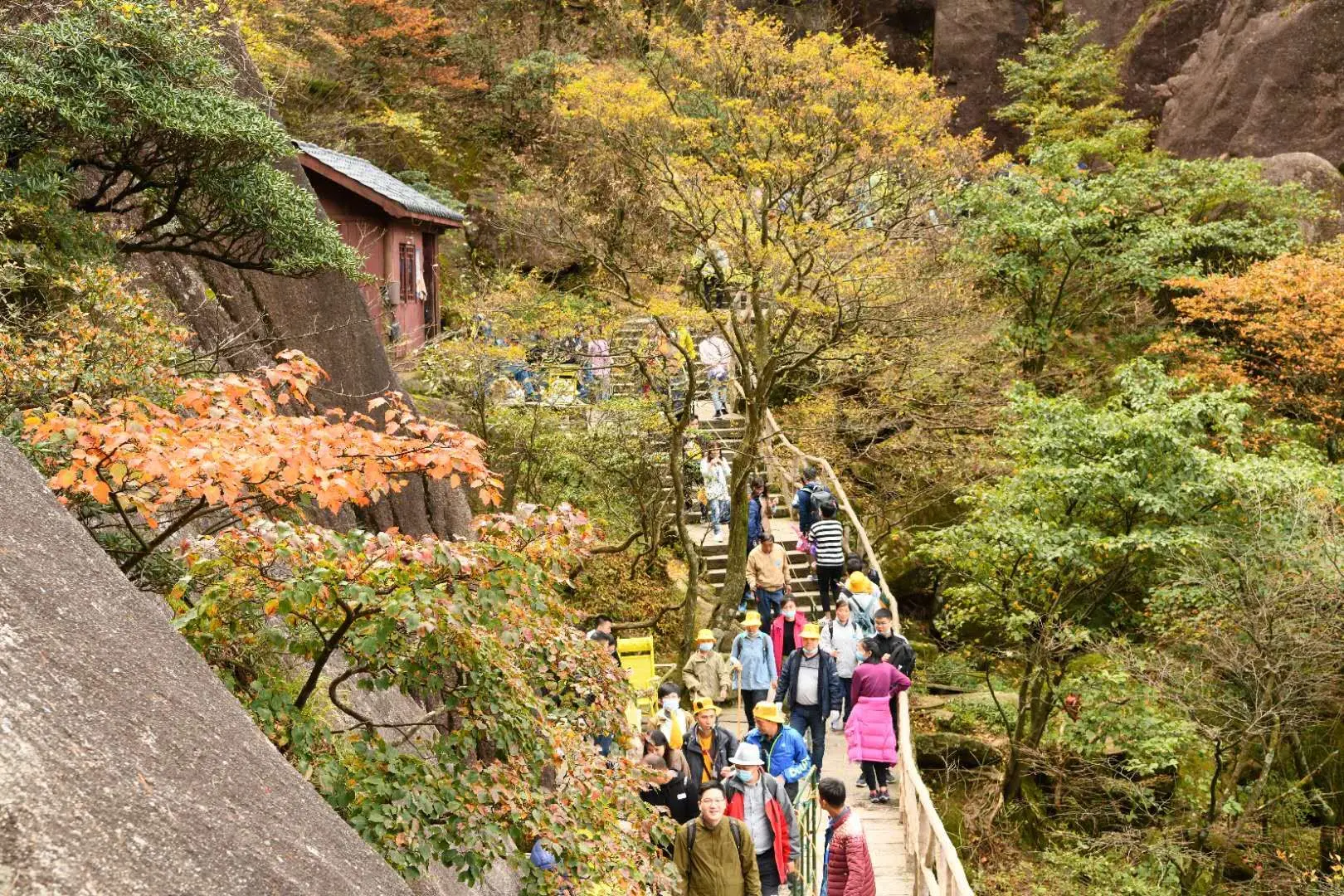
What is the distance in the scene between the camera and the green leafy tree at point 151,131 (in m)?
6.55

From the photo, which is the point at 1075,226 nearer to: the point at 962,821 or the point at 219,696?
the point at 962,821

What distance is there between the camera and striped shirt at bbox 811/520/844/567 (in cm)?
1564

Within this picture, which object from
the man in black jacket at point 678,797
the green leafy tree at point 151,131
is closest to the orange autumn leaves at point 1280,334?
the man in black jacket at point 678,797

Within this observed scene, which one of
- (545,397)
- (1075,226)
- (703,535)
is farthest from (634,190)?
(1075,226)

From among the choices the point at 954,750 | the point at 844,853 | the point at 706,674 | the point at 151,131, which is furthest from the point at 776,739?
the point at 954,750

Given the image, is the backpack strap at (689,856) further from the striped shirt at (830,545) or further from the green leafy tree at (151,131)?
the striped shirt at (830,545)

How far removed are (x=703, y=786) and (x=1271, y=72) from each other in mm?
25978

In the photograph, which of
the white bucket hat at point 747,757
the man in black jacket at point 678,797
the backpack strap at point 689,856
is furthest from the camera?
the man in black jacket at point 678,797

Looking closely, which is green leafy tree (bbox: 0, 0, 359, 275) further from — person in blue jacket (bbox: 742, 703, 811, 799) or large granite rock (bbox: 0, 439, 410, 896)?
person in blue jacket (bbox: 742, 703, 811, 799)

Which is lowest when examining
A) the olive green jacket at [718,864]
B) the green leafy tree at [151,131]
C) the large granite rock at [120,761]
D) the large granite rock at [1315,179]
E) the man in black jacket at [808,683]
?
the man in black jacket at [808,683]

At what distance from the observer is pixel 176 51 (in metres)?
7.05

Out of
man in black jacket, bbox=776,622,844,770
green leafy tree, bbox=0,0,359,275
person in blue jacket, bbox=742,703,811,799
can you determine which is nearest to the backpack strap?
person in blue jacket, bbox=742,703,811,799

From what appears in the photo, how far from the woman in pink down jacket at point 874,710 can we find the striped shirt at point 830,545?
4.79 m

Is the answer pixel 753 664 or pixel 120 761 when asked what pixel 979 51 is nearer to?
pixel 753 664
